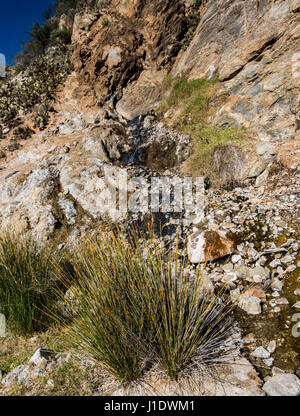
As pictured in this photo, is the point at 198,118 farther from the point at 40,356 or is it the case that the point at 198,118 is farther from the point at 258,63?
the point at 40,356

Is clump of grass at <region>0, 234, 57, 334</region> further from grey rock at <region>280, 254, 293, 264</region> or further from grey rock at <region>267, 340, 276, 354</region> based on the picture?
grey rock at <region>280, 254, 293, 264</region>

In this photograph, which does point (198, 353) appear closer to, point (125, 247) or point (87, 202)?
point (125, 247)

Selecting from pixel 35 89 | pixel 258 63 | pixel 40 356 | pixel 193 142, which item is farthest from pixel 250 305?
pixel 35 89

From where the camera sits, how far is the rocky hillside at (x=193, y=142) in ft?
10.2

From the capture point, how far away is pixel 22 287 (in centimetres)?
308

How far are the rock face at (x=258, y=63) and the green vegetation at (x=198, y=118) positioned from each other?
433 millimetres

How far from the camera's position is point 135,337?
6.73 feet

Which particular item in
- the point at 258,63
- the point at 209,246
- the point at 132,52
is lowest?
the point at 209,246

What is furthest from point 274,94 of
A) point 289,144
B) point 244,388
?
point 244,388

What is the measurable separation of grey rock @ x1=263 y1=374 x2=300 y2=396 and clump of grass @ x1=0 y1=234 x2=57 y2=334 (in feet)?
9.09

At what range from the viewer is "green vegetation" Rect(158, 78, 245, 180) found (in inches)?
254

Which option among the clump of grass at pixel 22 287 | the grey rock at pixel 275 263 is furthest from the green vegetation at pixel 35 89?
the grey rock at pixel 275 263

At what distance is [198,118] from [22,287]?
7138mm

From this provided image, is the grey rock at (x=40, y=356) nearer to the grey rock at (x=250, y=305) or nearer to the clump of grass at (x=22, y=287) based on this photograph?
the clump of grass at (x=22, y=287)
